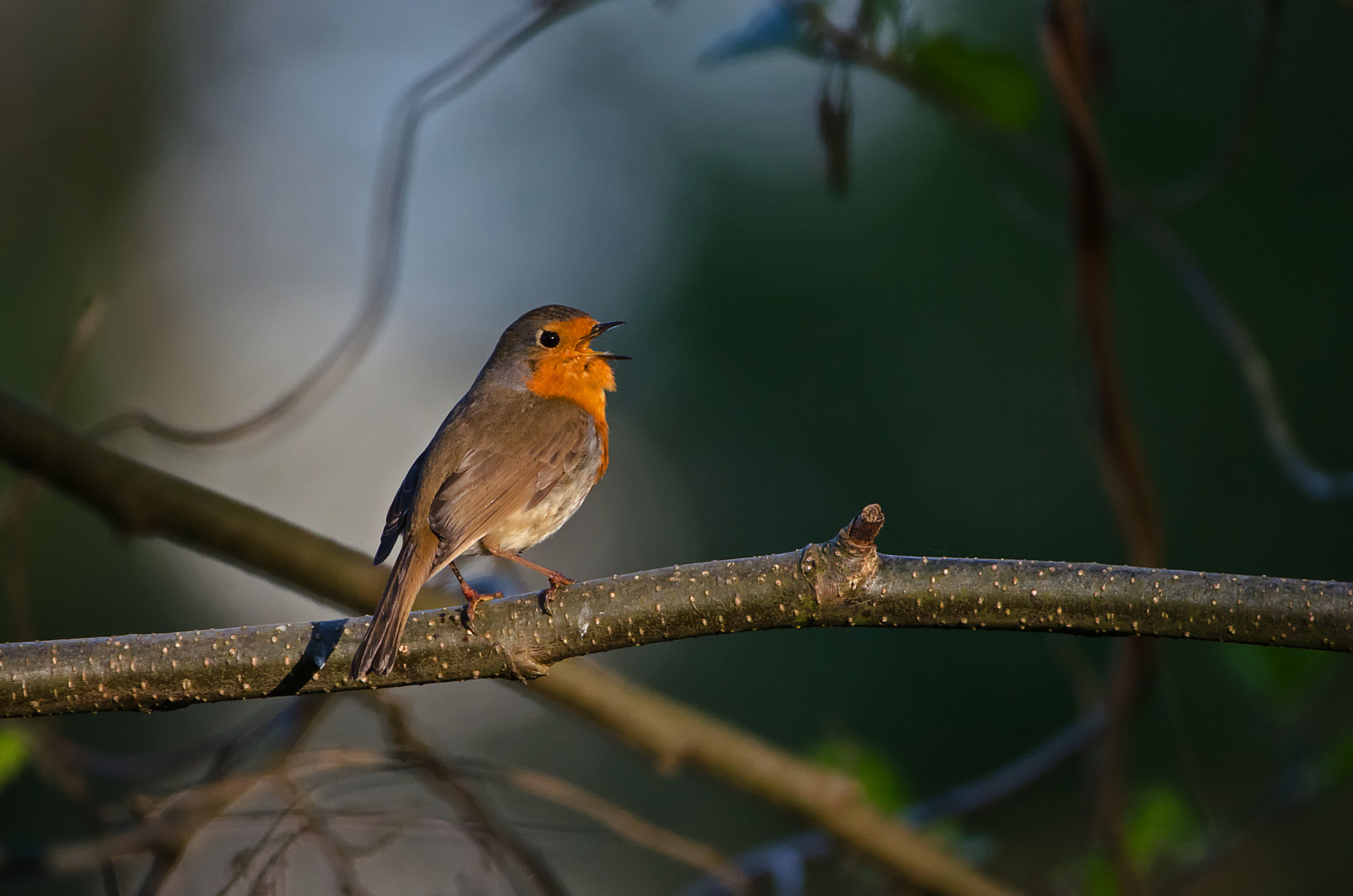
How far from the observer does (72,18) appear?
51.1ft

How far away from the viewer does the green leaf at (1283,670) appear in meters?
3.36

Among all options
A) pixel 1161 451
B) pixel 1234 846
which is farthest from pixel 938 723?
pixel 1234 846

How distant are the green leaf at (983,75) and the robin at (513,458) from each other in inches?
43.8

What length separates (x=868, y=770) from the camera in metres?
3.75

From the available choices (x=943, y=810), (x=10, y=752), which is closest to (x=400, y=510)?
(x=10, y=752)

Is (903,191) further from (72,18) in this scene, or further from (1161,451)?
(72,18)

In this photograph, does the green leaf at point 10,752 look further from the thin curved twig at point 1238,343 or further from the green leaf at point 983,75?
the thin curved twig at point 1238,343

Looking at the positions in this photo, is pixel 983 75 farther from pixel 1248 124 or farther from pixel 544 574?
pixel 544 574

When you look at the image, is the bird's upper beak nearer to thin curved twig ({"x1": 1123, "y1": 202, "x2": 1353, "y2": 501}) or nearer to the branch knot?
thin curved twig ({"x1": 1123, "y1": 202, "x2": 1353, "y2": 501})

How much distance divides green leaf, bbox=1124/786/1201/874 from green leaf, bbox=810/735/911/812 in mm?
739

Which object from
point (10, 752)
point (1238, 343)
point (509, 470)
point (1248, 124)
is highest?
point (1248, 124)

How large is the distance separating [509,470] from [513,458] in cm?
5

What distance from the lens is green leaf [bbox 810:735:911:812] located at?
3.67m

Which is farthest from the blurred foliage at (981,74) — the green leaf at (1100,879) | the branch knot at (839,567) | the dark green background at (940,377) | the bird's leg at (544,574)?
the dark green background at (940,377)
